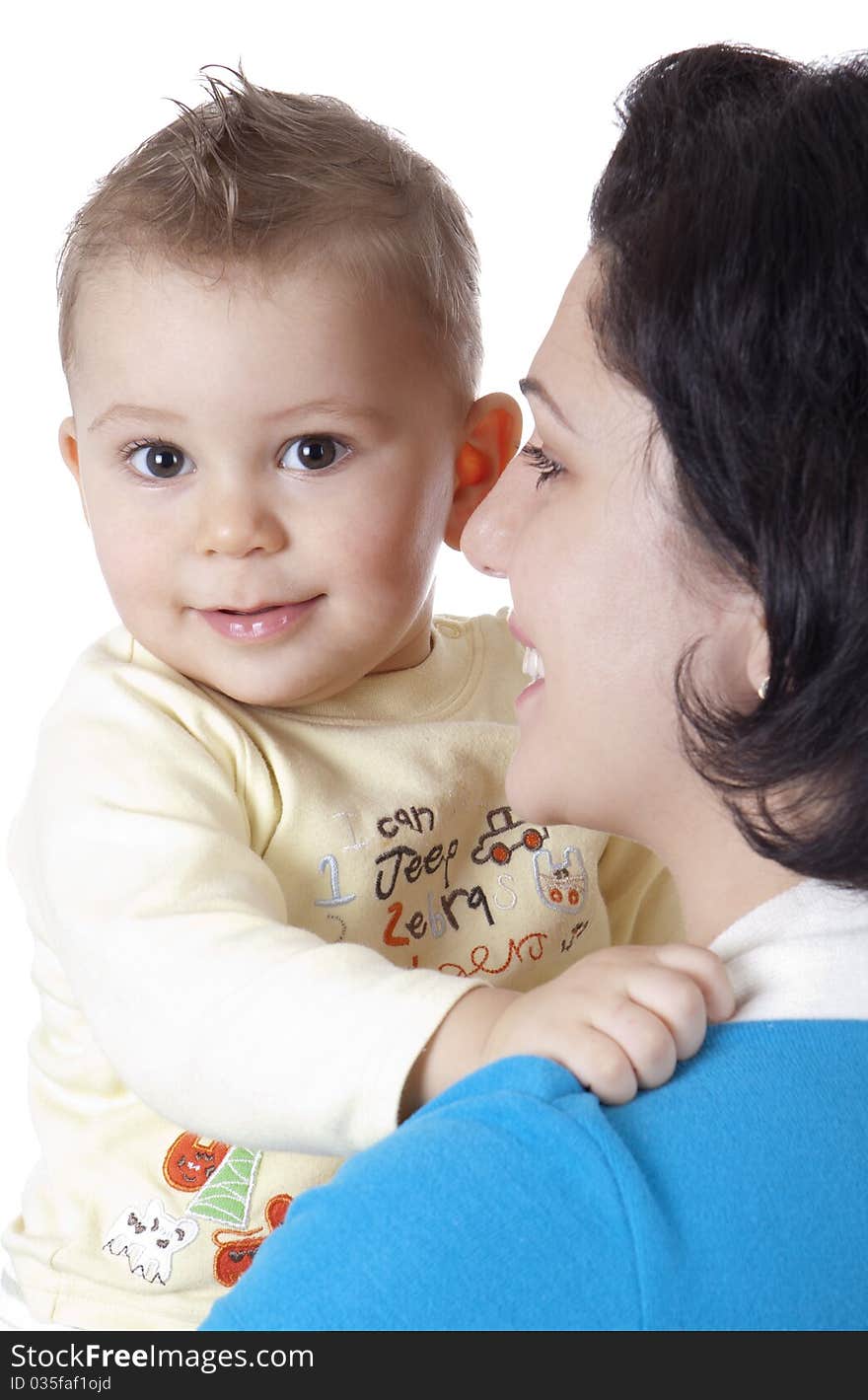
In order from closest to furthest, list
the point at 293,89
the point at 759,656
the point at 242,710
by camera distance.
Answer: the point at 759,656 < the point at 242,710 < the point at 293,89

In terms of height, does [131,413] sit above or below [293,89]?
below

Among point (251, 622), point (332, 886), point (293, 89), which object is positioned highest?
point (293, 89)

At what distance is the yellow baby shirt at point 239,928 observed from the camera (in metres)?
1.39

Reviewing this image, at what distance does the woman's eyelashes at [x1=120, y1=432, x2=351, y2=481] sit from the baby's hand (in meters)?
0.58

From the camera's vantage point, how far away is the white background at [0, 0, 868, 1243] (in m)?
3.15

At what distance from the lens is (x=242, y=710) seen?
5.62ft

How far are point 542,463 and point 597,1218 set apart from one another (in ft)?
2.17

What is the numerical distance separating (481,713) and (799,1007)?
2.66 ft

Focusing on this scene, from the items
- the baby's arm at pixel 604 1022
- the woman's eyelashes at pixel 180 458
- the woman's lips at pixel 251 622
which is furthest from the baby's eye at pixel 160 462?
the baby's arm at pixel 604 1022

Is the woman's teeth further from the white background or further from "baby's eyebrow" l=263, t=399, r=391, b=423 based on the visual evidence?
the white background

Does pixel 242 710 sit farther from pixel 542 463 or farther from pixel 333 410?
pixel 542 463

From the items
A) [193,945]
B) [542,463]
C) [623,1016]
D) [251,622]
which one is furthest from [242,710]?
[623,1016]

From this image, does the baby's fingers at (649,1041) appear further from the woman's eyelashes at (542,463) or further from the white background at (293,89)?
the white background at (293,89)

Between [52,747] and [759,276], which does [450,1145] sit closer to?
[759,276]
